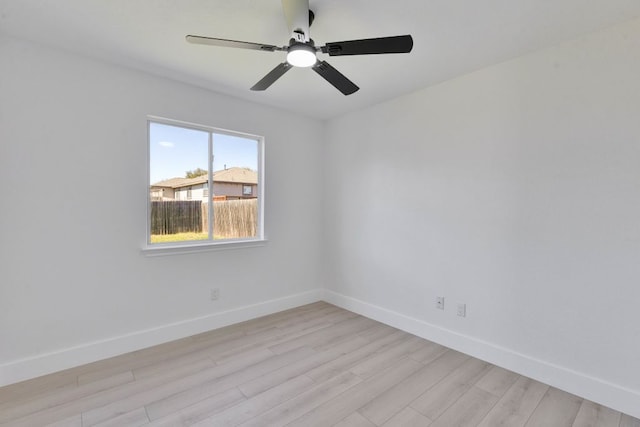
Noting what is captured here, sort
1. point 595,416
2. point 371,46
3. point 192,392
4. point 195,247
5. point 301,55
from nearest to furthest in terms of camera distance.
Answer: point 371,46, point 301,55, point 595,416, point 192,392, point 195,247

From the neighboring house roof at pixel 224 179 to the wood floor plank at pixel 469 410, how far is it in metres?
2.77

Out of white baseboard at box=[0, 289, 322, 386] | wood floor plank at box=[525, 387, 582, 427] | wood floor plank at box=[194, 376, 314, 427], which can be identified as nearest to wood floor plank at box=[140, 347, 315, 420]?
wood floor plank at box=[194, 376, 314, 427]

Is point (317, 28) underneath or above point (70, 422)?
above

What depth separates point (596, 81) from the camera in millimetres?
1976

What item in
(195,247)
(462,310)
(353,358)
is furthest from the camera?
(195,247)

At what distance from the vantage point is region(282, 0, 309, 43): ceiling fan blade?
1.54 meters

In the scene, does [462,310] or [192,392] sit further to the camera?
[462,310]

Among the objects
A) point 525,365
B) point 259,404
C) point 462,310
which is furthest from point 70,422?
point 525,365

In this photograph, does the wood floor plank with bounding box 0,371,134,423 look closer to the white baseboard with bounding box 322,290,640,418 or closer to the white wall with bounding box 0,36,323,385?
the white wall with bounding box 0,36,323,385

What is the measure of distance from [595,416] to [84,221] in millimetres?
3806

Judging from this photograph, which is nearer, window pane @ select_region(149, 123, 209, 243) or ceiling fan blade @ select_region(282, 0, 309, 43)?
ceiling fan blade @ select_region(282, 0, 309, 43)

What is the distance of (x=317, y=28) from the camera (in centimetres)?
196

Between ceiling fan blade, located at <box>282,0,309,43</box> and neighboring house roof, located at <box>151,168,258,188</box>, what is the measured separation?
1857 mm

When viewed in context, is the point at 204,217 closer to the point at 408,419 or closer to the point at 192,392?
the point at 192,392
